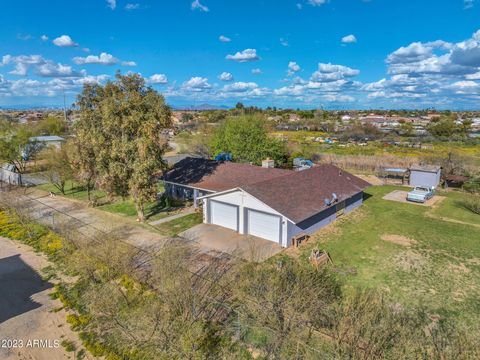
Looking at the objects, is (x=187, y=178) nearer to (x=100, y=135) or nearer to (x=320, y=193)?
(x=100, y=135)

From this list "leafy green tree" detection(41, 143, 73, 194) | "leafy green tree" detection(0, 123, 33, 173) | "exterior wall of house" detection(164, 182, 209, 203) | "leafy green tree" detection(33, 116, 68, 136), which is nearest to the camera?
"exterior wall of house" detection(164, 182, 209, 203)

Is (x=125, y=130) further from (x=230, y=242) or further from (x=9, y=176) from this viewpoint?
(x=9, y=176)

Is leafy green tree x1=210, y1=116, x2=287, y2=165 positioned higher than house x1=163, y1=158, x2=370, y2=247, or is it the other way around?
leafy green tree x1=210, y1=116, x2=287, y2=165

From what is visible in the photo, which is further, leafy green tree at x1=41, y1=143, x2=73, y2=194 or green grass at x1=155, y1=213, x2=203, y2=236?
leafy green tree at x1=41, y1=143, x2=73, y2=194

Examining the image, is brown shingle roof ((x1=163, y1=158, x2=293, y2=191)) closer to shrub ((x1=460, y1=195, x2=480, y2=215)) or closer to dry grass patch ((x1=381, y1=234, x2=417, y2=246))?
dry grass patch ((x1=381, y1=234, x2=417, y2=246))

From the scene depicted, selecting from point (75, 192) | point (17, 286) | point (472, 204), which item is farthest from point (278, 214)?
point (75, 192)

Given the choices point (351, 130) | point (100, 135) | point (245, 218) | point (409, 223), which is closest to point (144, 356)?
point (245, 218)

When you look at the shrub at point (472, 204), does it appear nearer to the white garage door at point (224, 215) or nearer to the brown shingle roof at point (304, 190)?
the brown shingle roof at point (304, 190)

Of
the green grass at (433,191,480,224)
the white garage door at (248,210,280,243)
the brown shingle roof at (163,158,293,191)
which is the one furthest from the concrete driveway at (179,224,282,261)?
the green grass at (433,191,480,224)
